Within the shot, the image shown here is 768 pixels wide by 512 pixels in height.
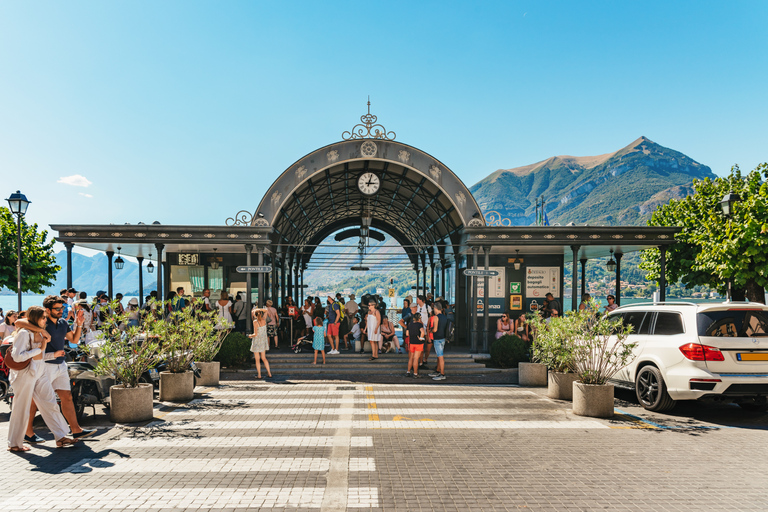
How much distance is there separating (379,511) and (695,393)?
6423 mm

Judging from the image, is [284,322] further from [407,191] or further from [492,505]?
[492,505]

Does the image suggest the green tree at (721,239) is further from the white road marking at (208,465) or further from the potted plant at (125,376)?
the potted plant at (125,376)

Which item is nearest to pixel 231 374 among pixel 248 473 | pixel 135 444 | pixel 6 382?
pixel 6 382

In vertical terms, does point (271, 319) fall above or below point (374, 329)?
above

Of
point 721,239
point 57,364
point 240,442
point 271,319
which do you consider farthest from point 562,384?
point 721,239

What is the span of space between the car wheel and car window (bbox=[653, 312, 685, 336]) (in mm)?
731

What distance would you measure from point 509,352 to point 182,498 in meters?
10.7

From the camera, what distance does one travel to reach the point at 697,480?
5375 mm

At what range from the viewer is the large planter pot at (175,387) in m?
9.73

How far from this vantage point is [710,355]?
7934 mm

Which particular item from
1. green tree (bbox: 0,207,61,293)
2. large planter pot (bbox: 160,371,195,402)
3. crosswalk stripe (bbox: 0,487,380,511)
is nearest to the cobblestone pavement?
crosswalk stripe (bbox: 0,487,380,511)

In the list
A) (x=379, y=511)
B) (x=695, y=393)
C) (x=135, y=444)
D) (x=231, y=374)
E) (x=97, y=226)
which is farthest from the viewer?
(x=97, y=226)

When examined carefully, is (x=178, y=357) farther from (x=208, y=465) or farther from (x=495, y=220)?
(x=495, y=220)

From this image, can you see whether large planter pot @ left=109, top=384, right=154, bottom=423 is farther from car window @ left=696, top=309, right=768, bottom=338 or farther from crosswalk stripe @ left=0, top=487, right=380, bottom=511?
car window @ left=696, top=309, right=768, bottom=338
